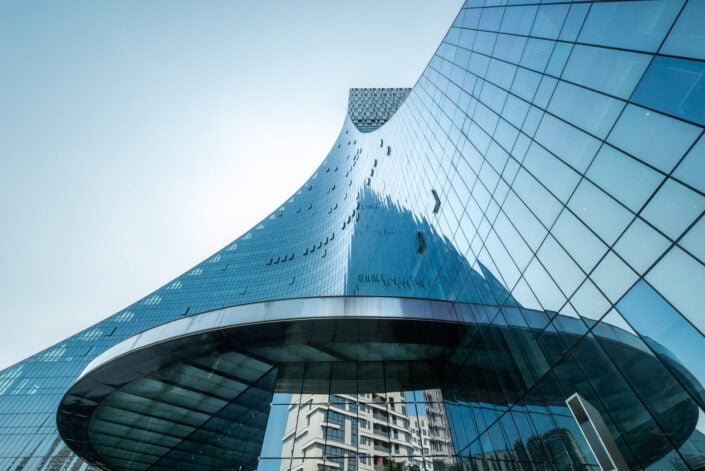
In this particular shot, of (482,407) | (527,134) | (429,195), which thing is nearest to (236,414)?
(482,407)

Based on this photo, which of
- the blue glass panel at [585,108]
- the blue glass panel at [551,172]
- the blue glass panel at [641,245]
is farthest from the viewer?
the blue glass panel at [551,172]

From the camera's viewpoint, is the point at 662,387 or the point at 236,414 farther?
the point at 236,414

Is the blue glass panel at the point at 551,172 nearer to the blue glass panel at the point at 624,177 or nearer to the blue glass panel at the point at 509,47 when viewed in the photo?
the blue glass panel at the point at 624,177

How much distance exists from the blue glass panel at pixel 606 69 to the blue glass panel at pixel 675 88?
0.35m

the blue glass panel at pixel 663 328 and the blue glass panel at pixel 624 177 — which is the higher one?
the blue glass panel at pixel 624 177

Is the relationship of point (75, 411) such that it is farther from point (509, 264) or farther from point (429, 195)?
point (429, 195)

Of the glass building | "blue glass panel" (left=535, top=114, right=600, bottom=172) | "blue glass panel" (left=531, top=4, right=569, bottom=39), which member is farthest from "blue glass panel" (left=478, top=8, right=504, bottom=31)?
"blue glass panel" (left=535, top=114, right=600, bottom=172)

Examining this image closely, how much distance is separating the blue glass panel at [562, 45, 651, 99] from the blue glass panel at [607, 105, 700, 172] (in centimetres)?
72

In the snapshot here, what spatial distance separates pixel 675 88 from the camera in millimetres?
7094

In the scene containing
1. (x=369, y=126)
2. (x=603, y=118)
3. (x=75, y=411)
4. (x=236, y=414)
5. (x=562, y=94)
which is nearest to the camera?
(x=603, y=118)

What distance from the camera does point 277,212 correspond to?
366 feet

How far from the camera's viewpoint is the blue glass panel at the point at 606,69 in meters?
8.12

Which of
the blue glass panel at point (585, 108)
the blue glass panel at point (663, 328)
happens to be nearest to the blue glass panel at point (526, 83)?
the blue glass panel at point (585, 108)

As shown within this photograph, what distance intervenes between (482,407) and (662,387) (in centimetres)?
983
